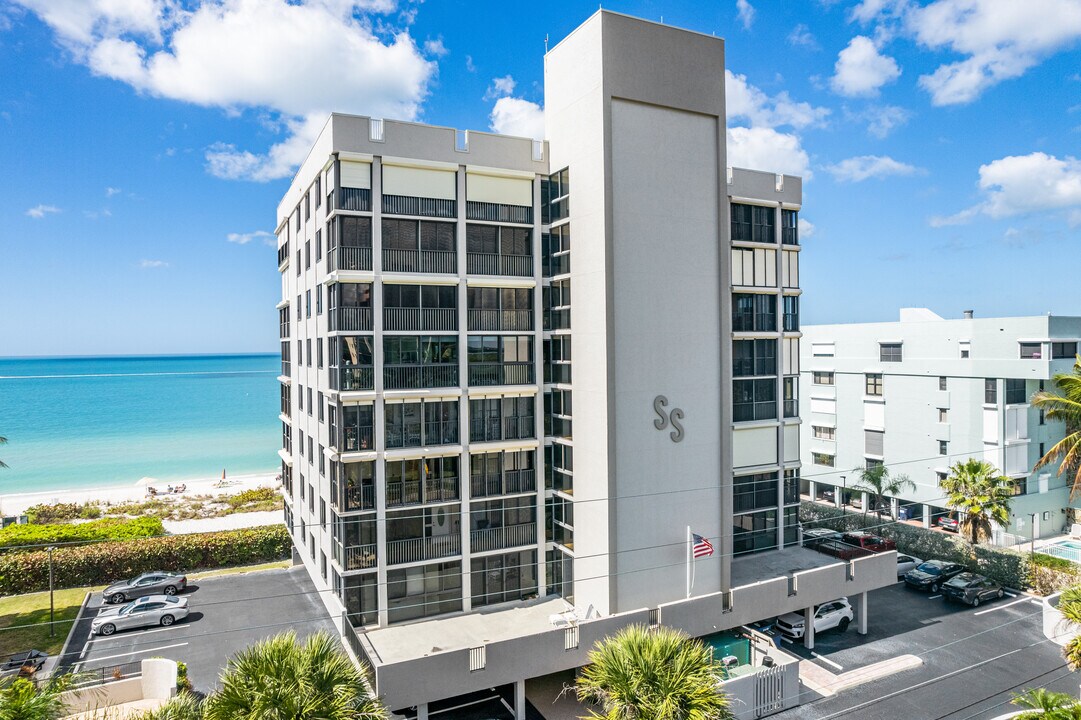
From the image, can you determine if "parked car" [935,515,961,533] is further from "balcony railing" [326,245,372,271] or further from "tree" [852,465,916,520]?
"balcony railing" [326,245,372,271]

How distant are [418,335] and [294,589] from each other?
634 inches

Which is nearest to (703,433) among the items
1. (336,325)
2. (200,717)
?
(336,325)

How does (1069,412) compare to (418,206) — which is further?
(1069,412)

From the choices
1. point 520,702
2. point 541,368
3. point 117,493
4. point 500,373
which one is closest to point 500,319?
point 500,373

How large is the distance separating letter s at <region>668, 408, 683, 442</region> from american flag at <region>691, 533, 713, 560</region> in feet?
11.4

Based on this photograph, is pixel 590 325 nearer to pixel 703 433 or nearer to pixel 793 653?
pixel 703 433

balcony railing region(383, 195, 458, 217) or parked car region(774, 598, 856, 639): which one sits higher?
balcony railing region(383, 195, 458, 217)

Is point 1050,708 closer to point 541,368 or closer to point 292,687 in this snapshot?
point 541,368

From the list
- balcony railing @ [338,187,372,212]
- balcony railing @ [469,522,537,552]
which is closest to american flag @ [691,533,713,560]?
balcony railing @ [469,522,537,552]

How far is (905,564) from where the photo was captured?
32188mm

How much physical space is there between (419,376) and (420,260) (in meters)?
3.91

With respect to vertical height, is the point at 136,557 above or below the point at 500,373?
below

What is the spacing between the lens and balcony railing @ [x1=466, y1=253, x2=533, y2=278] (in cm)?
2192

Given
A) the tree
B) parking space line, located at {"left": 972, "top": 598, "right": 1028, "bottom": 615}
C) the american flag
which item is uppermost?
the american flag
